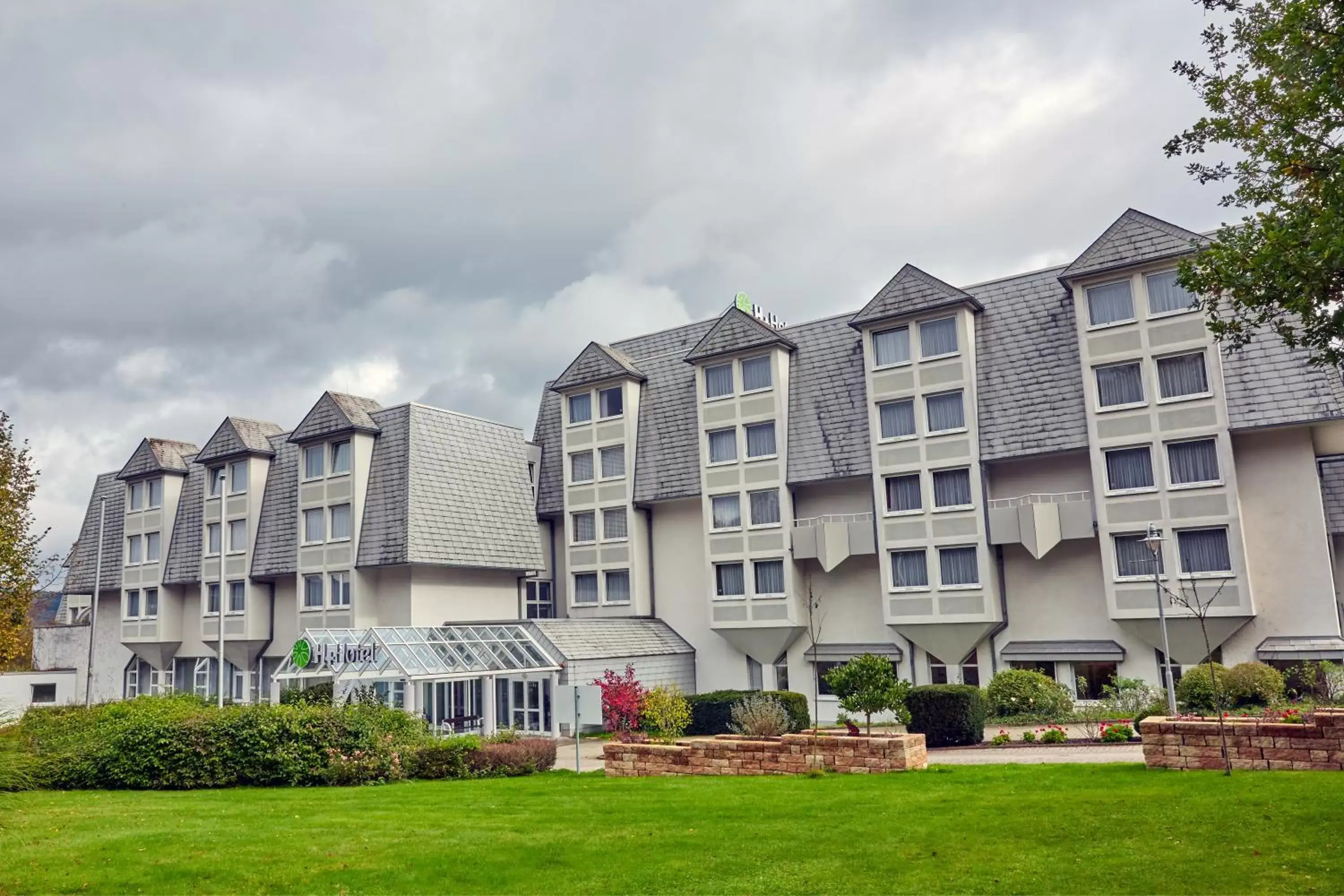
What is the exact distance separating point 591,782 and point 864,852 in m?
9.08

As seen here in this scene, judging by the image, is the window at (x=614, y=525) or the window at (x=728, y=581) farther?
the window at (x=614, y=525)

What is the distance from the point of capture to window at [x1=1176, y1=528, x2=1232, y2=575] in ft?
91.0

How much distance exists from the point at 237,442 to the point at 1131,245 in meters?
38.0

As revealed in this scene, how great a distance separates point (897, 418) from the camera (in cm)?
3359

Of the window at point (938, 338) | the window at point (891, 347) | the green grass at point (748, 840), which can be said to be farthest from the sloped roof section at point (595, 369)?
the green grass at point (748, 840)

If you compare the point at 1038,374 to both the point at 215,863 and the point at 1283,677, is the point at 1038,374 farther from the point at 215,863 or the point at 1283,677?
the point at 215,863

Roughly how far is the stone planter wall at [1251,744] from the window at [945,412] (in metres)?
16.4

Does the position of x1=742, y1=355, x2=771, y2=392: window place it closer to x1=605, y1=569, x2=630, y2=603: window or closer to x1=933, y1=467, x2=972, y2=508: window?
x1=933, y1=467, x2=972, y2=508: window

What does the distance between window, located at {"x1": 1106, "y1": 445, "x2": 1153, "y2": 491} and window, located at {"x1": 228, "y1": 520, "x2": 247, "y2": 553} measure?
3572 centimetres

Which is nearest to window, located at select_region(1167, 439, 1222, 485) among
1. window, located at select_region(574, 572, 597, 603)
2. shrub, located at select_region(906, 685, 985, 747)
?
shrub, located at select_region(906, 685, 985, 747)

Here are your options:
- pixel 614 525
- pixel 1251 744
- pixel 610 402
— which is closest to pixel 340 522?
pixel 614 525

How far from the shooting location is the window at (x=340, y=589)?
39.7 m

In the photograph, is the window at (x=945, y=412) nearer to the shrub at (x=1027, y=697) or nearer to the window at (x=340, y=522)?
the shrub at (x=1027, y=697)

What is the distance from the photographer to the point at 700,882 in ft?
34.3
